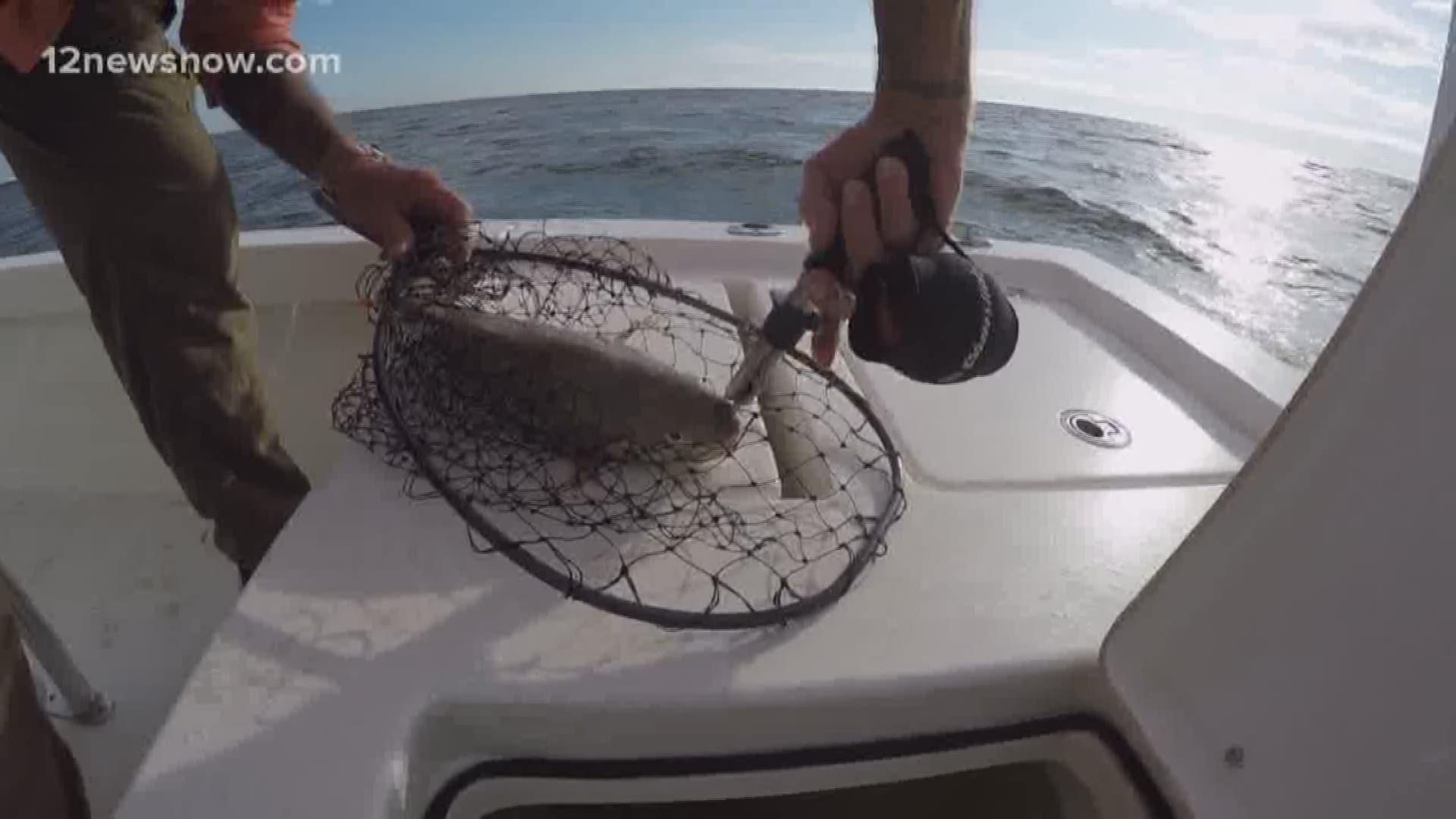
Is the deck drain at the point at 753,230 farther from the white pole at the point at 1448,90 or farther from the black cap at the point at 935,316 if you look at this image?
the white pole at the point at 1448,90

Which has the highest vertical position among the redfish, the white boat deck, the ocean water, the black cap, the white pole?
the white pole

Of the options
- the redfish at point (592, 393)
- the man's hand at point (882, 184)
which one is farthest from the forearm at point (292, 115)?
the man's hand at point (882, 184)

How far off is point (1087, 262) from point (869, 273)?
1.23 meters

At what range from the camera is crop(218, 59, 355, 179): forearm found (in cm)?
174

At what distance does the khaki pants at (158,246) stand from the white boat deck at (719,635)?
433 millimetres

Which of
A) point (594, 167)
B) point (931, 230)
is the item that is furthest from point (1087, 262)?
point (594, 167)

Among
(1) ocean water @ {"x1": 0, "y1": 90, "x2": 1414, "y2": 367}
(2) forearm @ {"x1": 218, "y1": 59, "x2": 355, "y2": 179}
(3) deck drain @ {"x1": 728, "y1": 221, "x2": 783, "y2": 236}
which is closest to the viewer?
(2) forearm @ {"x1": 218, "y1": 59, "x2": 355, "y2": 179}

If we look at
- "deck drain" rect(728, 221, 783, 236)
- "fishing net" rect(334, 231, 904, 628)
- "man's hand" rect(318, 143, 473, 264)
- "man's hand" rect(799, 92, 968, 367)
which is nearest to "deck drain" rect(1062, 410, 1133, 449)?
"fishing net" rect(334, 231, 904, 628)

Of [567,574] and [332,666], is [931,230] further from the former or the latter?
[332,666]

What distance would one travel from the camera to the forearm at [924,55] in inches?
43.6

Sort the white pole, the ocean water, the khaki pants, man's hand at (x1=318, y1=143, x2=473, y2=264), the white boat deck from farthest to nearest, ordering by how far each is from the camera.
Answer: the ocean water
man's hand at (x1=318, y1=143, x2=473, y2=264)
the khaki pants
the white pole
the white boat deck

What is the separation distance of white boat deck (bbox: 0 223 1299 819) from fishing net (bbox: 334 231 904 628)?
4cm

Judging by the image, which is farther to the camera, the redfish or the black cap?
the redfish

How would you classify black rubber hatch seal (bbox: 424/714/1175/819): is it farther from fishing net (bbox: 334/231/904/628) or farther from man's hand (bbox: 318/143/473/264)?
man's hand (bbox: 318/143/473/264)
